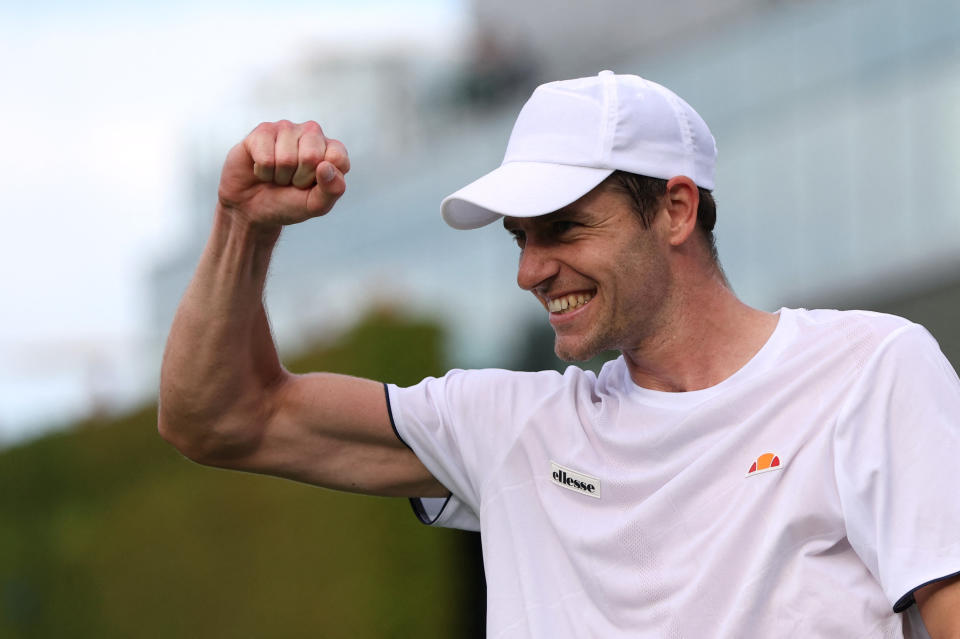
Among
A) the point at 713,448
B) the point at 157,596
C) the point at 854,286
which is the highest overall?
the point at 713,448

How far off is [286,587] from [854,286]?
5.26 metres

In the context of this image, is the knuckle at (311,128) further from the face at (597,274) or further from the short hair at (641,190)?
the short hair at (641,190)

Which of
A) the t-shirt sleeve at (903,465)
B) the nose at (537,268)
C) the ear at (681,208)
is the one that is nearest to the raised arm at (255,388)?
the nose at (537,268)

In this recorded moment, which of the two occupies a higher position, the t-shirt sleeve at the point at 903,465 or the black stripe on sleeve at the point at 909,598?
the t-shirt sleeve at the point at 903,465

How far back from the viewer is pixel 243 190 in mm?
3268

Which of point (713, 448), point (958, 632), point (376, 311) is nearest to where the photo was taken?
point (958, 632)

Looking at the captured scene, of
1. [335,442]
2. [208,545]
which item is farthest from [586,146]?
[208,545]

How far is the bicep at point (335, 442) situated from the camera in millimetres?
3529

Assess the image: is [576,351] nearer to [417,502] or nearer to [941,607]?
[417,502]

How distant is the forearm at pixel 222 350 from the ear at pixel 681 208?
91cm

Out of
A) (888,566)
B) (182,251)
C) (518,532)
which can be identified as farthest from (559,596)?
(182,251)

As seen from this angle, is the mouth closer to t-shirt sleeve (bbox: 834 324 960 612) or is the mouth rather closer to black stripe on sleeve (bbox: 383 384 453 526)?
black stripe on sleeve (bbox: 383 384 453 526)

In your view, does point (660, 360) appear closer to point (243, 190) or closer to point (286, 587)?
point (243, 190)

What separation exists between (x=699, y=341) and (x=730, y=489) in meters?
0.41
